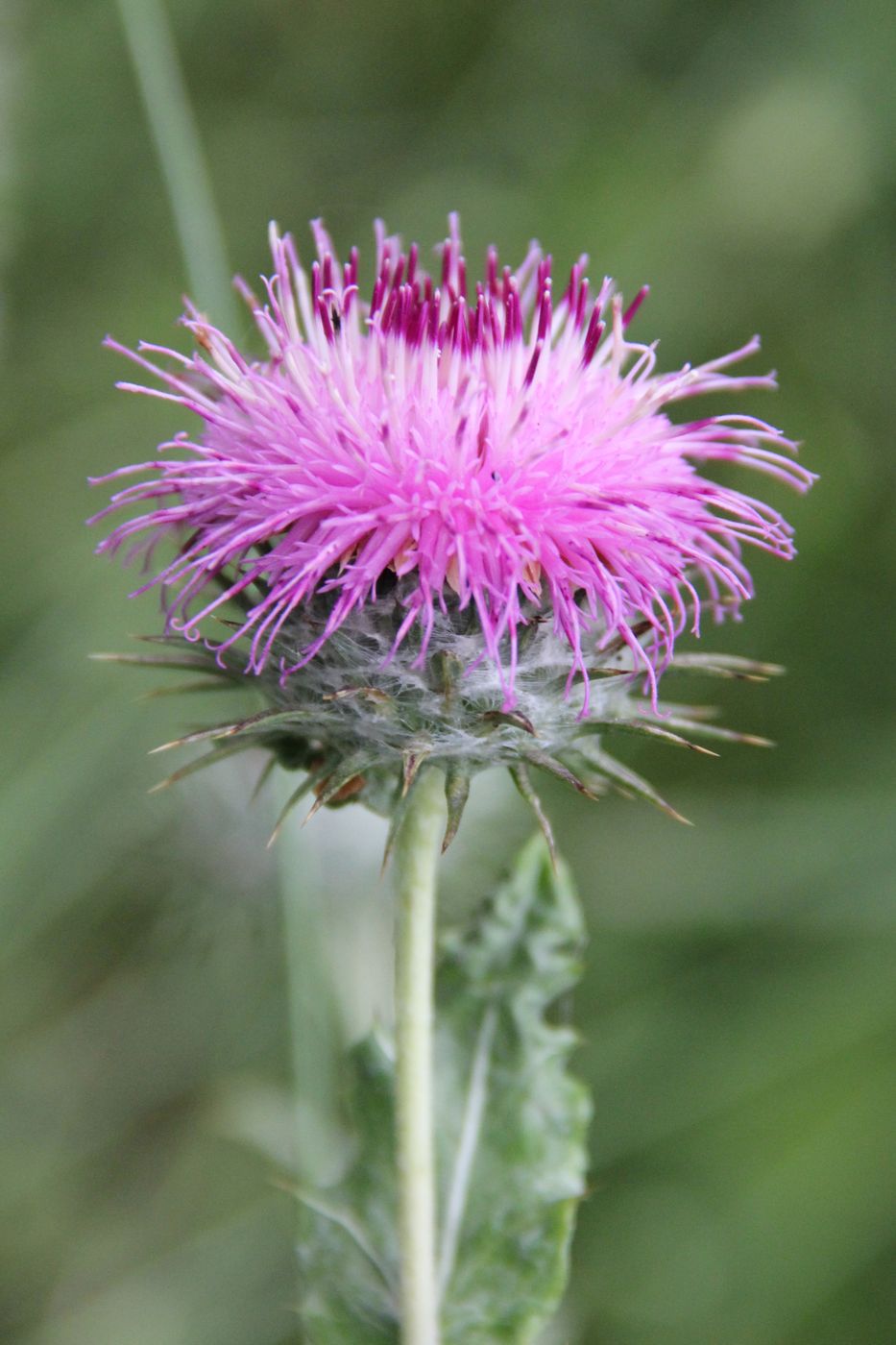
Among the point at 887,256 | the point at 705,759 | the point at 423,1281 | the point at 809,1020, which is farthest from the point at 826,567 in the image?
the point at 423,1281

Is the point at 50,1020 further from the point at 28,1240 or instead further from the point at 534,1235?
the point at 534,1235

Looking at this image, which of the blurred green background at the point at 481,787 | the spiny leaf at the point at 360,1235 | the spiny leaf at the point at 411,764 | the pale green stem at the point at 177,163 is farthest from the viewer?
the blurred green background at the point at 481,787

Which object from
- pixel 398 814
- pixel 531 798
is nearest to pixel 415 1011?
pixel 398 814

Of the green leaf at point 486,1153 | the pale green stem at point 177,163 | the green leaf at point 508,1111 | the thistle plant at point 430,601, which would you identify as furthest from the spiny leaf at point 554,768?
the pale green stem at point 177,163

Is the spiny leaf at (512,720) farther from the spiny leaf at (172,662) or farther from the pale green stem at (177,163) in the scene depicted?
the pale green stem at (177,163)

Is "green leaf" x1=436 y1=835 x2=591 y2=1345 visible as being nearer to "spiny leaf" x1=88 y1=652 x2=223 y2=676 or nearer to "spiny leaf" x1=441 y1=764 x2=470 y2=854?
"spiny leaf" x1=441 y1=764 x2=470 y2=854

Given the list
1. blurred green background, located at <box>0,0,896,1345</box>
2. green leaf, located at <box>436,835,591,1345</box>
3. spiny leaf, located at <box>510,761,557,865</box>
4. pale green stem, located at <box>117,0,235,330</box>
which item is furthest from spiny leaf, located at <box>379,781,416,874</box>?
pale green stem, located at <box>117,0,235,330</box>

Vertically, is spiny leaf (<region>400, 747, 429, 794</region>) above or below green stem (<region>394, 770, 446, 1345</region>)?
above
